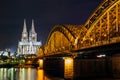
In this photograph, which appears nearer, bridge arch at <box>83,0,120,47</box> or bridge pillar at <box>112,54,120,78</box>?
bridge arch at <box>83,0,120,47</box>

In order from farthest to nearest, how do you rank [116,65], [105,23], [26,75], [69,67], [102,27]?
1. [26,75]
2. [116,65]
3. [69,67]
4. [102,27]
5. [105,23]

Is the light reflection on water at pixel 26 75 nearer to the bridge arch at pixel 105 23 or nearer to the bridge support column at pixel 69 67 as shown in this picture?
the bridge support column at pixel 69 67

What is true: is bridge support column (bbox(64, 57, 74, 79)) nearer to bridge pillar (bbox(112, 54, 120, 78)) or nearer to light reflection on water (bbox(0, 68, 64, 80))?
bridge pillar (bbox(112, 54, 120, 78))

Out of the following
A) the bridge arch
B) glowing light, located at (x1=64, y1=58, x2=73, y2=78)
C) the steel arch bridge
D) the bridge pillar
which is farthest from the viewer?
the bridge pillar

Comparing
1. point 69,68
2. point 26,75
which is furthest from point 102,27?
point 26,75

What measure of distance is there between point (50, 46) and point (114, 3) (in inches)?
2172

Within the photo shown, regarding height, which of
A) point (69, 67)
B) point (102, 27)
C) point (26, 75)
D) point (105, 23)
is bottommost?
point (26, 75)

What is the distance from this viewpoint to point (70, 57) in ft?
191

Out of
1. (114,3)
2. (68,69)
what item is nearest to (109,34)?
(114,3)

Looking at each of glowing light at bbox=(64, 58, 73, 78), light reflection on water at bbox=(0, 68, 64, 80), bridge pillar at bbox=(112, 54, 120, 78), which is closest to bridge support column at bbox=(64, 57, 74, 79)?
glowing light at bbox=(64, 58, 73, 78)

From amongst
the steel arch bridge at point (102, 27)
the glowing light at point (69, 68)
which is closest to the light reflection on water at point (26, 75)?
the glowing light at point (69, 68)

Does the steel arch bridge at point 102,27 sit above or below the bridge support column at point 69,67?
above

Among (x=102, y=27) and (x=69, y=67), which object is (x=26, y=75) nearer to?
(x=69, y=67)

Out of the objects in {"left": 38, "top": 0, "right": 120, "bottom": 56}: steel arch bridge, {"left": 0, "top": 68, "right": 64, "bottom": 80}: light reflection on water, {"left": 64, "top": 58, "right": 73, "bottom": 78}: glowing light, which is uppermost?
{"left": 38, "top": 0, "right": 120, "bottom": 56}: steel arch bridge
